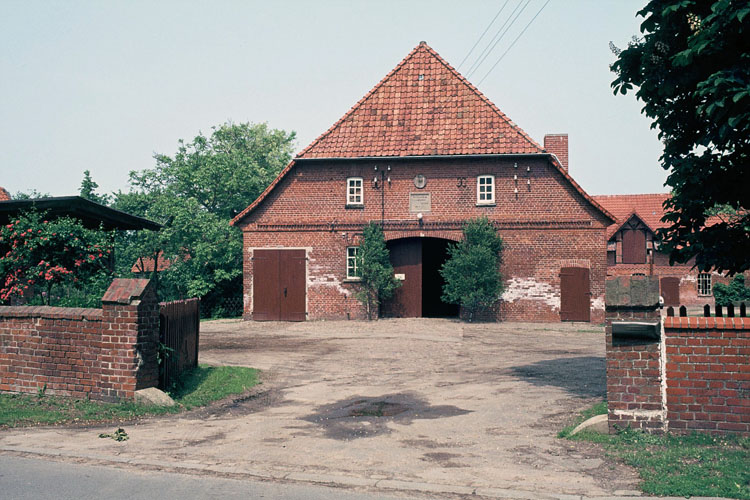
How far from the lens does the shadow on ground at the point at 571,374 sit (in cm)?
1135

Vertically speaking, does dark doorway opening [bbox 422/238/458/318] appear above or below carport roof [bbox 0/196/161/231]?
below

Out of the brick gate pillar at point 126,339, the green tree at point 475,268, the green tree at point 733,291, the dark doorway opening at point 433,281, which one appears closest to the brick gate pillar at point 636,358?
the brick gate pillar at point 126,339

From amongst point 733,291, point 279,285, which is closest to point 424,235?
point 279,285

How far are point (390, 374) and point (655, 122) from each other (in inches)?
264

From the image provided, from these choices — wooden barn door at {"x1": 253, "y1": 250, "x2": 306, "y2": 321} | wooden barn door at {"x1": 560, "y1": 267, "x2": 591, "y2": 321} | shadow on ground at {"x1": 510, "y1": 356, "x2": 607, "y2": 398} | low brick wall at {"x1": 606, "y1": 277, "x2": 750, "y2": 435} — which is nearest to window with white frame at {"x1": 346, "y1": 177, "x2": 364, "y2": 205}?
wooden barn door at {"x1": 253, "y1": 250, "x2": 306, "y2": 321}

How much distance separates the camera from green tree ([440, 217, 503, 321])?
80.8ft

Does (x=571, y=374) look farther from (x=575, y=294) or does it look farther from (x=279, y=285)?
(x=279, y=285)

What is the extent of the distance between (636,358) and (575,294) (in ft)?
59.2

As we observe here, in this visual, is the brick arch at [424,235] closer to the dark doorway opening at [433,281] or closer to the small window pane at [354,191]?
the small window pane at [354,191]

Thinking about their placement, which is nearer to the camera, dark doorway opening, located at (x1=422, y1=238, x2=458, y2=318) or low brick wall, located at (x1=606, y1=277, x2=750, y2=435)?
low brick wall, located at (x1=606, y1=277, x2=750, y2=435)

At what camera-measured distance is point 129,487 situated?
239 inches

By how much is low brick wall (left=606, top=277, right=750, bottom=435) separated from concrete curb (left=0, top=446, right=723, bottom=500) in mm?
1896

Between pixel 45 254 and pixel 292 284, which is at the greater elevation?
pixel 45 254

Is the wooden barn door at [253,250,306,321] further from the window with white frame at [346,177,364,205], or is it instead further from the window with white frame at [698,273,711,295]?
the window with white frame at [698,273,711,295]
